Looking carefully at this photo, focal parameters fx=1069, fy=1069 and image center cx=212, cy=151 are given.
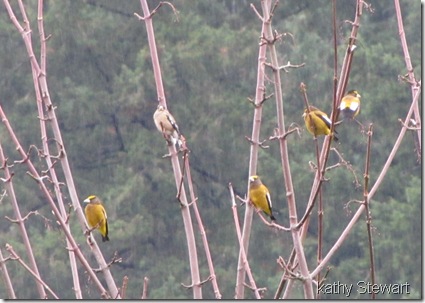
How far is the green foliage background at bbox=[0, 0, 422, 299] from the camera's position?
14516 millimetres

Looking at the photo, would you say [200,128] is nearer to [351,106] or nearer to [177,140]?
[351,106]

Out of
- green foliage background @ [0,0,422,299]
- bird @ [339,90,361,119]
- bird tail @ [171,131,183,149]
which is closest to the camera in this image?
bird tail @ [171,131,183,149]

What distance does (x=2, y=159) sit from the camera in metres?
3.12

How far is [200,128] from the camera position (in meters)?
16.2

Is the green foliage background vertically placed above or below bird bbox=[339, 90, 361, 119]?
below

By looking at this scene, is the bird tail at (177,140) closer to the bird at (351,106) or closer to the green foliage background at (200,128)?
the bird at (351,106)

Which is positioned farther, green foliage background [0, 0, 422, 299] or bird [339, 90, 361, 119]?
green foliage background [0, 0, 422, 299]

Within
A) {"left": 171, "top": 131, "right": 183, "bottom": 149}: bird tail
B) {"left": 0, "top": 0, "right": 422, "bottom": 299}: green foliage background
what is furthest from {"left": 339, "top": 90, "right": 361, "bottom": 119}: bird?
{"left": 0, "top": 0, "right": 422, "bottom": 299}: green foliage background

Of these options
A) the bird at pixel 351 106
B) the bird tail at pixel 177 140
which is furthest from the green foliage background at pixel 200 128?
the bird tail at pixel 177 140

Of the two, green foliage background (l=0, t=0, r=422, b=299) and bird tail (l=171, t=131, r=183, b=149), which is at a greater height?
bird tail (l=171, t=131, r=183, b=149)

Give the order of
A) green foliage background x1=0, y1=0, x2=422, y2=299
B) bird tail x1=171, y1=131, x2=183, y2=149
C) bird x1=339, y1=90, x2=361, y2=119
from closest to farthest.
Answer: bird tail x1=171, y1=131, x2=183, y2=149
bird x1=339, y1=90, x2=361, y2=119
green foliage background x1=0, y1=0, x2=422, y2=299

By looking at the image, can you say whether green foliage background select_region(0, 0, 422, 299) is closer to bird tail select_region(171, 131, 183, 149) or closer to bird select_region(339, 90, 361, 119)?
bird select_region(339, 90, 361, 119)

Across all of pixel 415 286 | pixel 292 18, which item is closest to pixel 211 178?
pixel 292 18

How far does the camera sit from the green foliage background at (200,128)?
47.6 feet
